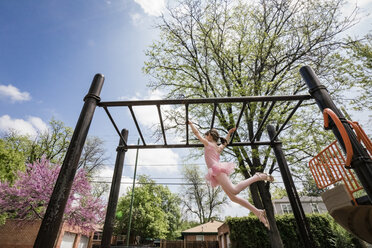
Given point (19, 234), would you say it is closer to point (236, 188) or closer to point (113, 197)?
point (113, 197)

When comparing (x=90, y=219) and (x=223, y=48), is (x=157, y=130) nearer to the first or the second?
(x=223, y=48)

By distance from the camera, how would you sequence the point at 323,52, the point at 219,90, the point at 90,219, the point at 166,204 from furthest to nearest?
the point at 166,204
the point at 90,219
the point at 219,90
the point at 323,52

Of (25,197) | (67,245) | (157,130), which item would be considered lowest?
(67,245)

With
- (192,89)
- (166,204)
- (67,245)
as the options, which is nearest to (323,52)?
(192,89)

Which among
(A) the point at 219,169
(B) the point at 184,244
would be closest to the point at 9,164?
(A) the point at 219,169

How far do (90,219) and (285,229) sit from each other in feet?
42.3

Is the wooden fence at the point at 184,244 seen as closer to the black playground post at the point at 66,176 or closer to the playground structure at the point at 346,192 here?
the playground structure at the point at 346,192

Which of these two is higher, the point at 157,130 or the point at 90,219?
the point at 157,130

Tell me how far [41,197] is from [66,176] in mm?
11225

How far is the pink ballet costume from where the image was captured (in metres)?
2.36

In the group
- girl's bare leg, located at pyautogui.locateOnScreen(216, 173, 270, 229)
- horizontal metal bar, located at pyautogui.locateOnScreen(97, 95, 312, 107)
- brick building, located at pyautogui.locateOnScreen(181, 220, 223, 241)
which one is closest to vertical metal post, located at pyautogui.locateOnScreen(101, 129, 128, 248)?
horizontal metal bar, located at pyautogui.locateOnScreen(97, 95, 312, 107)

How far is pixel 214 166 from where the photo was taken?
2389 millimetres

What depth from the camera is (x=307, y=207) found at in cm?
2466

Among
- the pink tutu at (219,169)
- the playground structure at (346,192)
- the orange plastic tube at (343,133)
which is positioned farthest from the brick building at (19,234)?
the orange plastic tube at (343,133)
